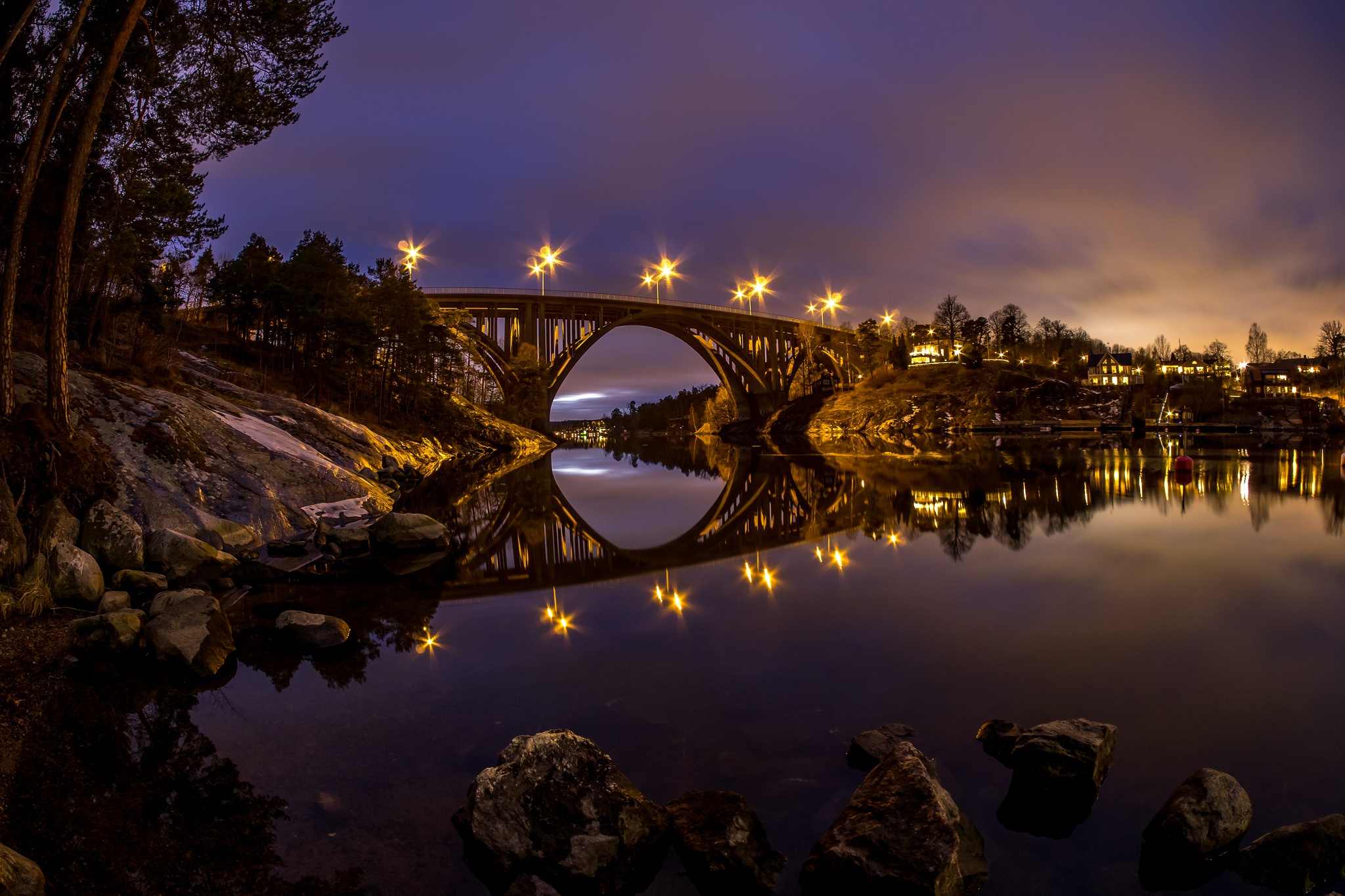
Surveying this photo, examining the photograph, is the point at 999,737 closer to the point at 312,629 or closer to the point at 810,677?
the point at 810,677

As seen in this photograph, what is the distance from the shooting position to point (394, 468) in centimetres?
2573

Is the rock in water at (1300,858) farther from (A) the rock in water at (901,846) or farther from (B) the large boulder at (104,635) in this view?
(B) the large boulder at (104,635)

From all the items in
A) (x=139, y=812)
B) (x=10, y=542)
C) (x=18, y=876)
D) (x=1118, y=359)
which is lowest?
(x=139, y=812)

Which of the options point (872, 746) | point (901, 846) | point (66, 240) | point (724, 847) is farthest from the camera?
point (66, 240)

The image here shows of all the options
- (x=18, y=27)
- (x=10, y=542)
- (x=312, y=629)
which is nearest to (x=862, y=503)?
(x=312, y=629)

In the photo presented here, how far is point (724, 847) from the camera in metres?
3.63

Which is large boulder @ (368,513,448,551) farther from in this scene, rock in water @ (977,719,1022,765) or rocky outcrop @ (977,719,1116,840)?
rocky outcrop @ (977,719,1116,840)

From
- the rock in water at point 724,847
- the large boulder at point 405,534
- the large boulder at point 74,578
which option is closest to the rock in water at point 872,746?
the rock in water at point 724,847

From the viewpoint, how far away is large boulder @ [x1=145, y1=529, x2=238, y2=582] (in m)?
9.70

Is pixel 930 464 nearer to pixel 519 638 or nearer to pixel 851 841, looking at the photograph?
pixel 519 638

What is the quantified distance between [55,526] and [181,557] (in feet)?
4.80

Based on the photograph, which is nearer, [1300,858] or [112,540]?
[1300,858]

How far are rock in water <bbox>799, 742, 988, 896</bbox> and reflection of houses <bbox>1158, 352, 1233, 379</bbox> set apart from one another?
143 m

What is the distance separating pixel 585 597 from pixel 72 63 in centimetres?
1291
